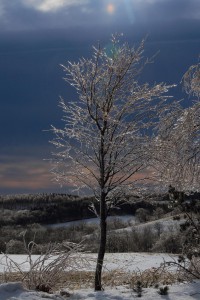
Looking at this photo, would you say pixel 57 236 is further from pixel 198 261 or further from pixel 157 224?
pixel 198 261

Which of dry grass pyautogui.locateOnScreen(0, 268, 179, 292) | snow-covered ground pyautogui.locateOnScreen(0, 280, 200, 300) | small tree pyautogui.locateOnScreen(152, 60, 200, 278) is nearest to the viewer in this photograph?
snow-covered ground pyautogui.locateOnScreen(0, 280, 200, 300)

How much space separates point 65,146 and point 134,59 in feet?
9.60

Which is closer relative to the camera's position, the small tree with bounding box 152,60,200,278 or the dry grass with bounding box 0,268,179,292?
the dry grass with bounding box 0,268,179,292

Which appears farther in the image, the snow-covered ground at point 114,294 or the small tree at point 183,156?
the small tree at point 183,156

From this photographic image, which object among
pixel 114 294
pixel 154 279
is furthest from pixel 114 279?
pixel 114 294

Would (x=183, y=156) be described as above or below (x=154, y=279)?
above

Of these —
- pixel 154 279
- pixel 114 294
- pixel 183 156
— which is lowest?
pixel 114 294

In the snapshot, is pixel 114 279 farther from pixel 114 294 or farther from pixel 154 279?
pixel 114 294

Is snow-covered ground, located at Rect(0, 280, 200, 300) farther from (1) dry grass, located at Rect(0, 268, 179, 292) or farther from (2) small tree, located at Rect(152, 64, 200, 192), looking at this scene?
(2) small tree, located at Rect(152, 64, 200, 192)

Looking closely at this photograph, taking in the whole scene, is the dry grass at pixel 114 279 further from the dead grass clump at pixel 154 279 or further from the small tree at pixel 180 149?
the small tree at pixel 180 149

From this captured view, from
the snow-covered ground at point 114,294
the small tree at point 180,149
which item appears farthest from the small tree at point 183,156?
the snow-covered ground at point 114,294

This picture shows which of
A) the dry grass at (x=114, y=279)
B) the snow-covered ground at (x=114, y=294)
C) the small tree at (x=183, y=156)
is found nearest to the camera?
the snow-covered ground at (x=114, y=294)

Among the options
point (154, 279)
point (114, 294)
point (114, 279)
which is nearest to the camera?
point (114, 294)

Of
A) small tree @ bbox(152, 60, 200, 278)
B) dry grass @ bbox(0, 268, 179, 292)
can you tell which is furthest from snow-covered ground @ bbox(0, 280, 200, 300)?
small tree @ bbox(152, 60, 200, 278)
